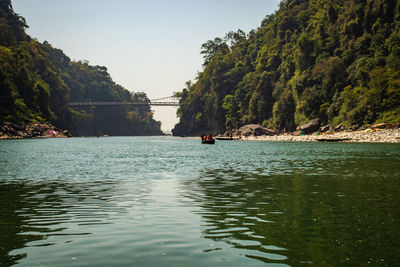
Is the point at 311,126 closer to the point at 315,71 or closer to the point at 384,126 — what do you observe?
the point at 315,71

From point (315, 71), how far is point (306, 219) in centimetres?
8754

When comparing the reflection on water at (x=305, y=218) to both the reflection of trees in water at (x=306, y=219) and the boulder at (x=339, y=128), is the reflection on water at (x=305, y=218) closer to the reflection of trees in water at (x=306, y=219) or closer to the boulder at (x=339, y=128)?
the reflection of trees in water at (x=306, y=219)

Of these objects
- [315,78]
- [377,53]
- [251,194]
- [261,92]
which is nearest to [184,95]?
[261,92]

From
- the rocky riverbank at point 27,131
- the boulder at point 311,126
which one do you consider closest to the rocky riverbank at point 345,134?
the boulder at point 311,126

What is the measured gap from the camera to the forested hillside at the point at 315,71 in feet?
242

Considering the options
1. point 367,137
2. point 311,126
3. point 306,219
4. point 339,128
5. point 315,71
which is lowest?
point 306,219

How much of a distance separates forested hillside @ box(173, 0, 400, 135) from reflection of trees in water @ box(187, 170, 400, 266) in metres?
58.3

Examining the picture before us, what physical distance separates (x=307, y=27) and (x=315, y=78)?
89.1 feet

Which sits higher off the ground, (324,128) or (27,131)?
(27,131)

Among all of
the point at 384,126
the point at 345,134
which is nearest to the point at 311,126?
the point at 345,134

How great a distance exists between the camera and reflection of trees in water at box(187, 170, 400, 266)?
24.4 ft

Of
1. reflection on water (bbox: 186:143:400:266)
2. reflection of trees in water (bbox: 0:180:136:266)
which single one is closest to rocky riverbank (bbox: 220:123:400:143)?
reflection on water (bbox: 186:143:400:266)

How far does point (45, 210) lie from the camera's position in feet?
38.8

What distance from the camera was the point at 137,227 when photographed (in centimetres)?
951
